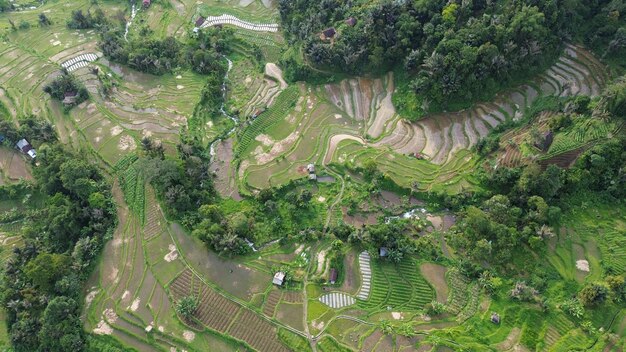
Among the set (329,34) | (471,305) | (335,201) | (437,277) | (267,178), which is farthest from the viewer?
(329,34)

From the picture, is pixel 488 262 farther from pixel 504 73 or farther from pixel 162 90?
pixel 162 90

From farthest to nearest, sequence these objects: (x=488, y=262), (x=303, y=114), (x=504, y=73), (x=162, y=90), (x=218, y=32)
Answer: (x=218, y=32) < (x=162, y=90) < (x=303, y=114) < (x=504, y=73) < (x=488, y=262)

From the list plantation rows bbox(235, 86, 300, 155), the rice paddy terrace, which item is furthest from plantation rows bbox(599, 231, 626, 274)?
plantation rows bbox(235, 86, 300, 155)

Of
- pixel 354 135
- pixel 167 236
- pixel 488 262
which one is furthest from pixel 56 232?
pixel 488 262

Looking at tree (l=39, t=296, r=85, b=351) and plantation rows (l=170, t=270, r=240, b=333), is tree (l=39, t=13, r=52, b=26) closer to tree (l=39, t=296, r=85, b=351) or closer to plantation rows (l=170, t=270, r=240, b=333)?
tree (l=39, t=296, r=85, b=351)

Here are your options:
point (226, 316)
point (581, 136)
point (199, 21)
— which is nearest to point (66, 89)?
point (199, 21)

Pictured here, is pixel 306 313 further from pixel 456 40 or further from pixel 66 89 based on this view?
pixel 66 89

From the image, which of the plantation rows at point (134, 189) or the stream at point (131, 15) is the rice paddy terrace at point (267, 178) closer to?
the plantation rows at point (134, 189)
